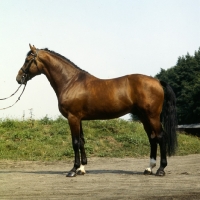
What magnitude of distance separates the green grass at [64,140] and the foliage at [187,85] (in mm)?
25445

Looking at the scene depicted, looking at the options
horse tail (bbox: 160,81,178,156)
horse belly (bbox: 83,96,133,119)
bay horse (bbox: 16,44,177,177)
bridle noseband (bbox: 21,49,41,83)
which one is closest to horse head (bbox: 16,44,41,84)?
bridle noseband (bbox: 21,49,41,83)

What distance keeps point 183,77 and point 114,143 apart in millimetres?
35465

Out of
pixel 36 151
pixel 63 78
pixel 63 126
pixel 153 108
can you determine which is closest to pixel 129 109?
pixel 153 108

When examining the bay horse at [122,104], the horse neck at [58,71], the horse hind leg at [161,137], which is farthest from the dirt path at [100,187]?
the horse neck at [58,71]

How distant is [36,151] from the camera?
568 inches

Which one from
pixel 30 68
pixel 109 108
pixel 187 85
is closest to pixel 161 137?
pixel 109 108

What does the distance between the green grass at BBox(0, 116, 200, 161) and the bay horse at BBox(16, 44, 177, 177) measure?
17.6 ft

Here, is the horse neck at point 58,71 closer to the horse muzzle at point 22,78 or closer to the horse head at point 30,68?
the horse head at point 30,68

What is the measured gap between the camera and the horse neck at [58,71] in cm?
887

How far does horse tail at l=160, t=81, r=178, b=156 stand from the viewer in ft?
27.5

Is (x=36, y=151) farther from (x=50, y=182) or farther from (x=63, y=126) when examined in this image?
(x=50, y=182)

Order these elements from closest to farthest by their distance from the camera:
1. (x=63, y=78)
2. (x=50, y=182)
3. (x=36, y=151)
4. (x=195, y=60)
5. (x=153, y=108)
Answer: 1. (x=50, y=182)
2. (x=153, y=108)
3. (x=63, y=78)
4. (x=36, y=151)
5. (x=195, y=60)

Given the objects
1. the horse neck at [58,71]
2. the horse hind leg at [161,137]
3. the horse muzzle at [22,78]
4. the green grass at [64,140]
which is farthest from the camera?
the green grass at [64,140]

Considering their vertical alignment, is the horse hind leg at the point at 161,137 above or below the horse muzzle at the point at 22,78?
below
